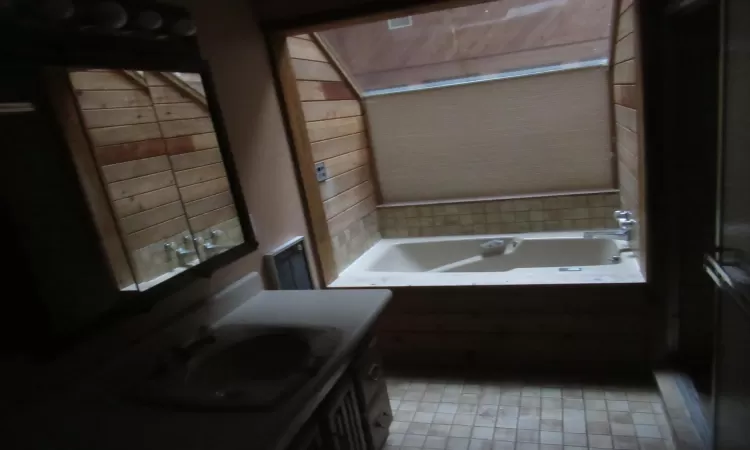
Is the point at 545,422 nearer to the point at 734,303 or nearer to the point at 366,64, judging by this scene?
the point at 734,303

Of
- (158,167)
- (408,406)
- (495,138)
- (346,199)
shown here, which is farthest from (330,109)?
(408,406)

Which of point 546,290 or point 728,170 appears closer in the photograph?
point 728,170

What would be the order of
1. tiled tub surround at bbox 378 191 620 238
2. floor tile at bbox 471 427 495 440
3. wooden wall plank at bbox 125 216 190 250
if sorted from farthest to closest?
1. tiled tub surround at bbox 378 191 620 238
2. floor tile at bbox 471 427 495 440
3. wooden wall plank at bbox 125 216 190 250

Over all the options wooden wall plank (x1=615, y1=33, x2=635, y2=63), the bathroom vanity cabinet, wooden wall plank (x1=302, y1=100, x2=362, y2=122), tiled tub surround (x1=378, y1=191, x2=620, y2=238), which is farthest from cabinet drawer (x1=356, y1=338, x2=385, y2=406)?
tiled tub surround (x1=378, y1=191, x2=620, y2=238)

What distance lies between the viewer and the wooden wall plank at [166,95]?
162cm

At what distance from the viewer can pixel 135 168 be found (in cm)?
150

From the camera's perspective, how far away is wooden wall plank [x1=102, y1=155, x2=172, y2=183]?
4.63ft

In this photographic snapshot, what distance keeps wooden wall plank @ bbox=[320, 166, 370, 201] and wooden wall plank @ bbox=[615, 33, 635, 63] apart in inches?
65.2

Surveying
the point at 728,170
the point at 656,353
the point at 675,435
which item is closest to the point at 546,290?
the point at 656,353

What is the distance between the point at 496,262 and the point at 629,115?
3.98 feet

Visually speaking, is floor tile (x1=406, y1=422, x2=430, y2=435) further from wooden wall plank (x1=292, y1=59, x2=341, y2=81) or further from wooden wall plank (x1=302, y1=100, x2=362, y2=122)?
wooden wall plank (x1=292, y1=59, x2=341, y2=81)

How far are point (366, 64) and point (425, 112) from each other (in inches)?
20.2

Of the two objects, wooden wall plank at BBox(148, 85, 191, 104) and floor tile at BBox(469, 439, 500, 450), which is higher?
wooden wall plank at BBox(148, 85, 191, 104)

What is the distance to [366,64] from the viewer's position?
10.2 feet
